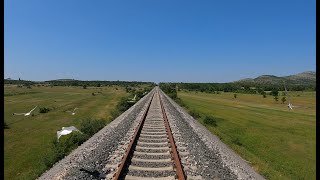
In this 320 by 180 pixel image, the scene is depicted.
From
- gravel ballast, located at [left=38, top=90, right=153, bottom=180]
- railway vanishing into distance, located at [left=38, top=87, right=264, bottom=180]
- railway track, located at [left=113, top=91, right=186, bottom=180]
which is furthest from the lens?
gravel ballast, located at [left=38, top=90, right=153, bottom=180]

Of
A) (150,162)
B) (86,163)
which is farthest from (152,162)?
(86,163)

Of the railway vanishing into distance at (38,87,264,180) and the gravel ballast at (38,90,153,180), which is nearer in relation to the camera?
the railway vanishing into distance at (38,87,264,180)

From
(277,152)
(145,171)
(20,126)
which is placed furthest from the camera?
(20,126)

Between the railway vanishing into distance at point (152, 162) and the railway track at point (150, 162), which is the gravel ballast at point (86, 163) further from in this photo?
the railway track at point (150, 162)

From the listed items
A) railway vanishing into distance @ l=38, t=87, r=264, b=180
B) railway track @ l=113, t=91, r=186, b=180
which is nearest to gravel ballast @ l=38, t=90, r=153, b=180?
railway vanishing into distance @ l=38, t=87, r=264, b=180

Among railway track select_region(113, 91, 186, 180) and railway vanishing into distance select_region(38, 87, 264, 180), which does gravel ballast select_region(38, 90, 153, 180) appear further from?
railway track select_region(113, 91, 186, 180)

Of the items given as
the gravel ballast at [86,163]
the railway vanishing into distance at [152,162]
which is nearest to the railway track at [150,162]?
the railway vanishing into distance at [152,162]

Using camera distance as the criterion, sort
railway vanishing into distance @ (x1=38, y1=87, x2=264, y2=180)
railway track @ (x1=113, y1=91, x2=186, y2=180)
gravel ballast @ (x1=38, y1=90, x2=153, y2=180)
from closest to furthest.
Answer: railway track @ (x1=113, y1=91, x2=186, y2=180) → railway vanishing into distance @ (x1=38, y1=87, x2=264, y2=180) → gravel ballast @ (x1=38, y1=90, x2=153, y2=180)

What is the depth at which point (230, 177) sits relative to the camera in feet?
32.1

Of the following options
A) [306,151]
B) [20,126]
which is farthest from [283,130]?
[20,126]
